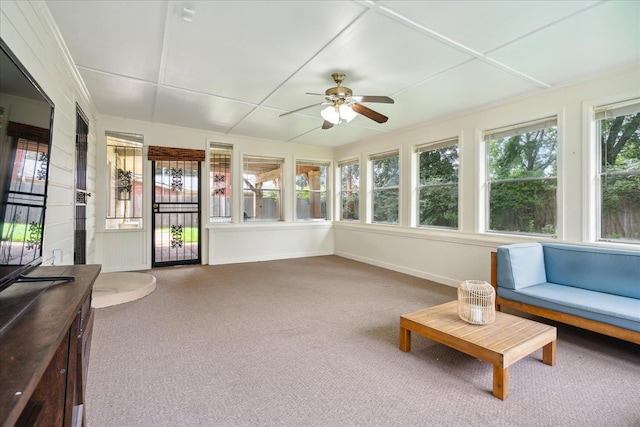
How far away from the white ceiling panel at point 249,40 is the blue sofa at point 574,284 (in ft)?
8.66

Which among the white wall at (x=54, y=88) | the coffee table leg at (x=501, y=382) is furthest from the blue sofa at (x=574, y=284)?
the white wall at (x=54, y=88)

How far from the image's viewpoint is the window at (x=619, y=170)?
2877 millimetres

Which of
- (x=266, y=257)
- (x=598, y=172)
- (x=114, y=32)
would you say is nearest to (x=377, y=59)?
(x=114, y=32)

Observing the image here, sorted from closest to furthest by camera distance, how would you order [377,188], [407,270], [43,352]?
[43,352] < [407,270] < [377,188]

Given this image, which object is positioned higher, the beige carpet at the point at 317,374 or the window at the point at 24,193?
the window at the point at 24,193

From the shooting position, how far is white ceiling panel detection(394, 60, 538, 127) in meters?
3.04

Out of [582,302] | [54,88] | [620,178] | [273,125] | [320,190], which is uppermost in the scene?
[273,125]

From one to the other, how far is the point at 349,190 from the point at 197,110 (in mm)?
3528

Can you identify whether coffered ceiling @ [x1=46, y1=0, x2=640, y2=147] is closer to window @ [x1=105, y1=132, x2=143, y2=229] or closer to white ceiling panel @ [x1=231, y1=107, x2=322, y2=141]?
white ceiling panel @ [x1=231, y1=107, x2=322, y2=141]

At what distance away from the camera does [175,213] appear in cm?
551

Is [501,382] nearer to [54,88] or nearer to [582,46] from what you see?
[582,46]

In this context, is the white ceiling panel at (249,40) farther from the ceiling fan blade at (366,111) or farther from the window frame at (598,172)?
the window frame at (598,172)

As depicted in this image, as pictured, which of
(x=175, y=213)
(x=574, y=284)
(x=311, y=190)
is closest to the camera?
(x=574, y=284)

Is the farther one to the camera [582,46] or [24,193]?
[582,46]
